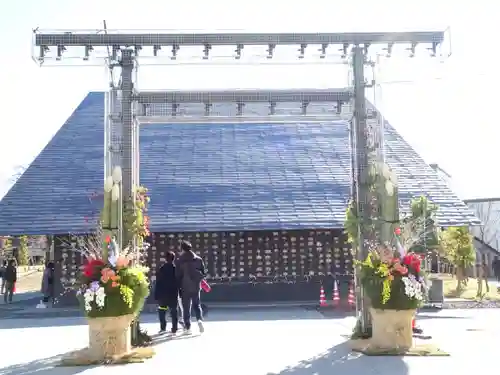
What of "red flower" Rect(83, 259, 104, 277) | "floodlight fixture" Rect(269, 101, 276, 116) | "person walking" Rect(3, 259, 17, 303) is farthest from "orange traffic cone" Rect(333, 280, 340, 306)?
"person walking" Rect(3, 259, 17, 303)

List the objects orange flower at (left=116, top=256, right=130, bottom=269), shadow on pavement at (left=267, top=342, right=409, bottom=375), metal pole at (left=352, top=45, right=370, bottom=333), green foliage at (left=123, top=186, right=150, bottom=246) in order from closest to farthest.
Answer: shadow on pavement at (left=267, top=342, right=409, bottom=375) → orange flower at (left=116, top=256, right=130, bottom=269) → green foliage at (left=123, top=186, right=150, bottom=246) → metal pole at (left=352, top=45, right=370, bottom=333)

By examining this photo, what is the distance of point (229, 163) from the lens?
67.6ft

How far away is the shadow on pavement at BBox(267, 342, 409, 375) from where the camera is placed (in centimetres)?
799

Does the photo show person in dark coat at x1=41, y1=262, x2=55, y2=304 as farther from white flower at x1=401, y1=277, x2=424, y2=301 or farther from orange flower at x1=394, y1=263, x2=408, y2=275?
white flower at x1=401, y1=277, x2=424, y2=301

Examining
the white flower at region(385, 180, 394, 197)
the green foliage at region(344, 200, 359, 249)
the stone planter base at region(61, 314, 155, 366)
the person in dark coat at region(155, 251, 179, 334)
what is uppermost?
the white flower at region(385, 180, 394, 197)

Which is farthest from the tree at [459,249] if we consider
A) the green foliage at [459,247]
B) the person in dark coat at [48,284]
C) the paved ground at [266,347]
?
the person in dark coat at [48,284]

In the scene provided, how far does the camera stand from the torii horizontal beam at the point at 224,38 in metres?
10.5

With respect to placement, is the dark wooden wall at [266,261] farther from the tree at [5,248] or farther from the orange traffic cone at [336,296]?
the tree at [5,248]

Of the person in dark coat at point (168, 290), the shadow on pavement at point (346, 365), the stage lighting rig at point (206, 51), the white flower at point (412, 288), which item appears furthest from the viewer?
the person in dark coat at point (168, 290)

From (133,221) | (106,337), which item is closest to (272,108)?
(133,221)

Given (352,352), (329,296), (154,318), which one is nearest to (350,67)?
(352,352)

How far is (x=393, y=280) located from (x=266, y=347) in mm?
2529

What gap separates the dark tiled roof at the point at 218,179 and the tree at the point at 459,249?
2645 mm

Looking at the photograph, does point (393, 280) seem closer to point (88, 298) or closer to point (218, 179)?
point (88, 298)
